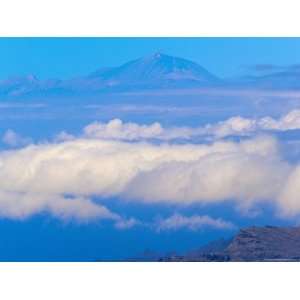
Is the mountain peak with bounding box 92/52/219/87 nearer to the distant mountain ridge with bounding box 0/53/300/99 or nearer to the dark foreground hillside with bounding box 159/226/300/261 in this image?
the distant mountain ridge with bounding box 0/53/300/99

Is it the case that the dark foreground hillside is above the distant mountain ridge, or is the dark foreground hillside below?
below

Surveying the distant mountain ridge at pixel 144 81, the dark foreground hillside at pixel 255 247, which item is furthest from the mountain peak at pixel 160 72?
the dark foreground hillside at pixel 255 247

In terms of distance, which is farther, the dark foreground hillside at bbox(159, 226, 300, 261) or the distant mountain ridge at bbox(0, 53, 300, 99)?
the distant mountain ridge at bbox(0, 53, 300, 99)

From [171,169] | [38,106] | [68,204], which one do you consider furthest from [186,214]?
[38,106]

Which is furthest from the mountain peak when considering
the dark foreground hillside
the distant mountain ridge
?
the dark foreground hillside

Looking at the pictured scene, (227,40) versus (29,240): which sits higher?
(227,40)

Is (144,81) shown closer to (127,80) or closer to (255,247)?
(127,80)

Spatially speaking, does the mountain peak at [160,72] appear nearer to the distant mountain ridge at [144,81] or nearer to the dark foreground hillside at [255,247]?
the distant mountain ridge at [144,81]

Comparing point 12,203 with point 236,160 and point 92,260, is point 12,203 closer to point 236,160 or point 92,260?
point 92,260
